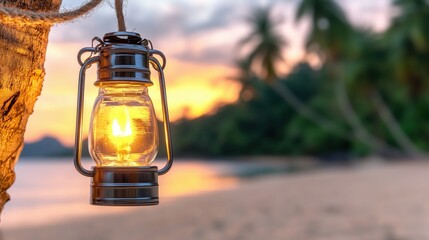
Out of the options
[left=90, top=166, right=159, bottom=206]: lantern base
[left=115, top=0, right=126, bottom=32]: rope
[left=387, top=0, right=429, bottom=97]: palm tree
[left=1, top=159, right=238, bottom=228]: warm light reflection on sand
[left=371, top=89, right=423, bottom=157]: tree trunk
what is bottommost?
[left=90, top=166, right=159, bottom=206]: lantern base

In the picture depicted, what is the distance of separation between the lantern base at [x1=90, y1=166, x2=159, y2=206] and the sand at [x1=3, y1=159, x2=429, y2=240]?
839 centimetres

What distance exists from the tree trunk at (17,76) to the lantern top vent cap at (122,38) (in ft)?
0.42

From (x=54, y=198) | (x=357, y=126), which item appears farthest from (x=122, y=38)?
(x=357, y=126)

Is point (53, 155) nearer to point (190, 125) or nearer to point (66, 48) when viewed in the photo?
point (190, 125)

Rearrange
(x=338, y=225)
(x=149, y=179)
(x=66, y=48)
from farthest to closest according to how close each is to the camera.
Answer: (x=338, y=225)
(x=66, y=48)
(x=149, y=179)

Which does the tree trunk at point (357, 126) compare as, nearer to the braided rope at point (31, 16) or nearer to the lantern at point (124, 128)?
the lantern at point (124, 128)

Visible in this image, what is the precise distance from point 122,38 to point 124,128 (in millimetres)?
189

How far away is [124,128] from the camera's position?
132 cm

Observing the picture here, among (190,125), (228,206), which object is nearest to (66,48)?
(228,206)

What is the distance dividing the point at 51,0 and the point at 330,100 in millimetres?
43876

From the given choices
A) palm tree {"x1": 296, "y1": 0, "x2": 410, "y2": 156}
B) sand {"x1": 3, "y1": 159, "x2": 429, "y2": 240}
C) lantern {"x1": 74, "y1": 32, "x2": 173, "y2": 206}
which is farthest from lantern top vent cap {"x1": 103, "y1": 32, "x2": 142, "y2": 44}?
palm tree {"x1": 296, "y1": 0, "x2": 410, "y2": 156}

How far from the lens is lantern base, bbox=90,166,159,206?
1.30 m

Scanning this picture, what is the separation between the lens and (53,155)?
63.3m

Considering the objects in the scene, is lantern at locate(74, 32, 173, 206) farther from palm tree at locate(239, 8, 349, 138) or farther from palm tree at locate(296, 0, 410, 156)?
palm tree at locate(239, 8, 349, 138)
